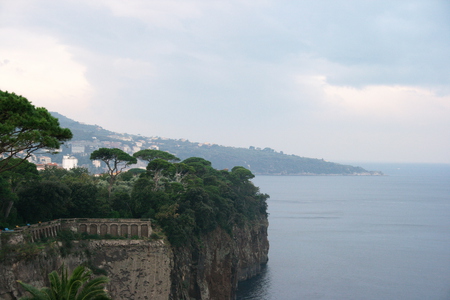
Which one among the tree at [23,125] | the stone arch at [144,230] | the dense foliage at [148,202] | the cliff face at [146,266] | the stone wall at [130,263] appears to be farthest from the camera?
the stone arch at [144,230]

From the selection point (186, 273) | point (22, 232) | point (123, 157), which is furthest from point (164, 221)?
point (22, 232)

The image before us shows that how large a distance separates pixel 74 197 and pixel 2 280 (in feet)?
59.8

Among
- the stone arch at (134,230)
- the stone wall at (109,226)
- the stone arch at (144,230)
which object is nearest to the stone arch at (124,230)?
the stone wall at (109,226)

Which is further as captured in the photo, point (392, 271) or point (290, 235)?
point (290, 235)

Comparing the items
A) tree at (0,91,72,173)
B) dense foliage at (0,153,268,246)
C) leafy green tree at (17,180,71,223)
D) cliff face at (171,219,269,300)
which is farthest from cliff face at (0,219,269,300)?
tree at (0,91,72,173)

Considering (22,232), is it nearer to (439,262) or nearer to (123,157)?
(123,157)

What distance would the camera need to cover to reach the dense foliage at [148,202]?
151 ft

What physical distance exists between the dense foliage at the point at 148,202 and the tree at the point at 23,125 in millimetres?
13013

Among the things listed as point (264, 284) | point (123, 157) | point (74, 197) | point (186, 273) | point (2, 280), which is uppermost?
point (123, 157)

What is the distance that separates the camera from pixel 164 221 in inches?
2060

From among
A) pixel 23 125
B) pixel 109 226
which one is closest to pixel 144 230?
pixel 109 226

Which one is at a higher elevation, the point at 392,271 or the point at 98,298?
the point at 98,298

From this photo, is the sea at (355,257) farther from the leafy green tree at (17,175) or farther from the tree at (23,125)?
the tree at (23,125)

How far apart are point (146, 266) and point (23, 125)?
20.2 m
